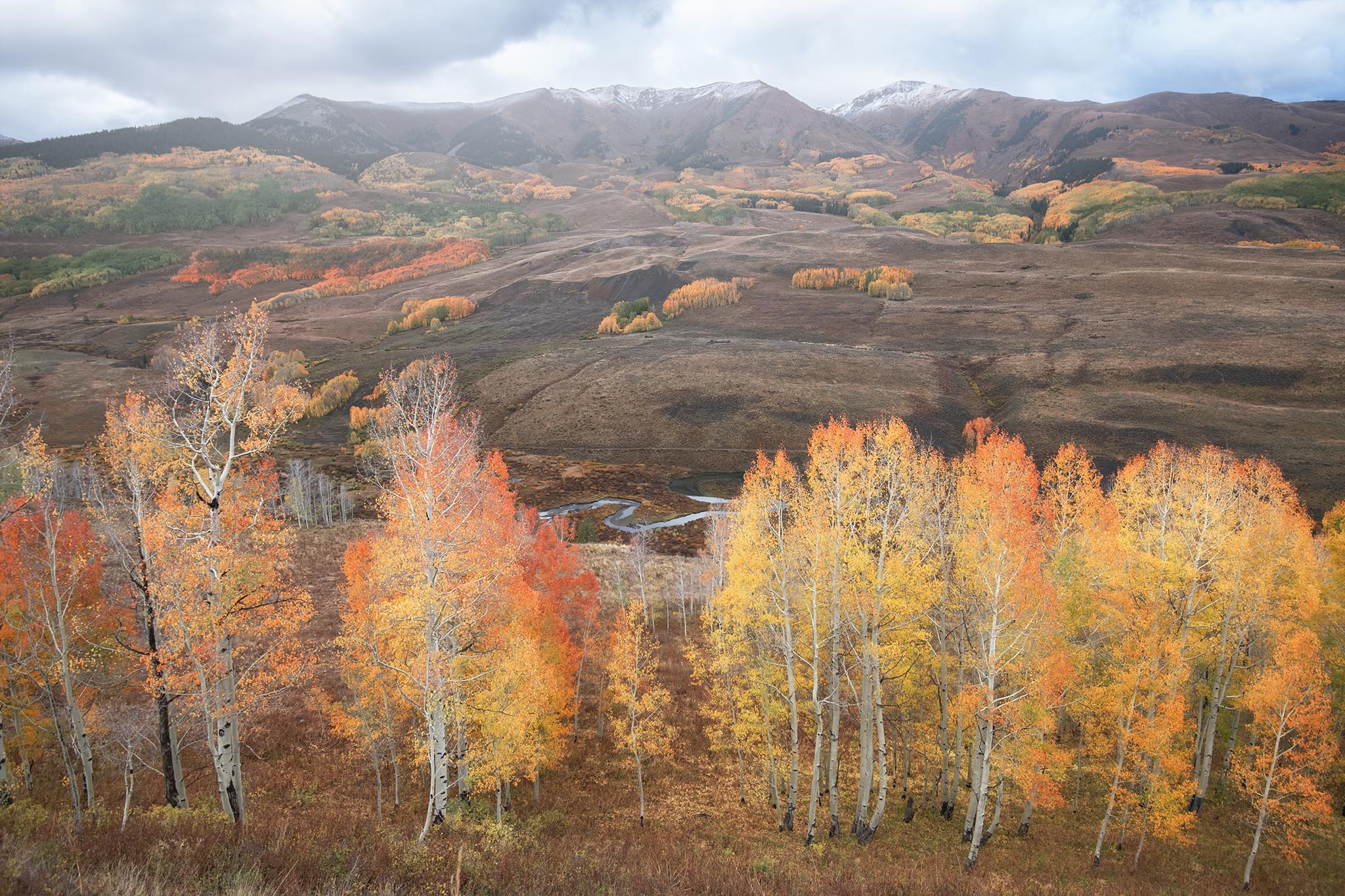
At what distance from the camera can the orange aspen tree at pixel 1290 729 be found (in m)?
25.9

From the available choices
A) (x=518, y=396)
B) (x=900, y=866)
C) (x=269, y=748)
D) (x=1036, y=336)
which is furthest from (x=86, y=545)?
(x=1036, y=336)

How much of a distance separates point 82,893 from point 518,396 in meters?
143

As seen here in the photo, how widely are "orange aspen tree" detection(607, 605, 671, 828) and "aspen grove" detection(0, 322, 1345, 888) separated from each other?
1.25 ft

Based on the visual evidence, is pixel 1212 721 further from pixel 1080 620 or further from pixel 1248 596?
pixel 1080 620

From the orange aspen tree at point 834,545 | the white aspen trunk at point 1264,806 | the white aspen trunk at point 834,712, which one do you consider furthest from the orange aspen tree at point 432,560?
the white aspen trunk at point 1264,806

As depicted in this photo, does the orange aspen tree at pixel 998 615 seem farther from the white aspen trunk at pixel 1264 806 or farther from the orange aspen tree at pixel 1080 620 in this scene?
the white aspen trunk at pixel 1264 806

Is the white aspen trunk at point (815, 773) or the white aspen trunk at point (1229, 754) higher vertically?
the white aspen trunk at point (815, 773)

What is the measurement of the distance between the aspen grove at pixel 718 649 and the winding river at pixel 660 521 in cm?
5135

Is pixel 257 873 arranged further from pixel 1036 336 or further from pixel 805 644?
pixel 1036 336

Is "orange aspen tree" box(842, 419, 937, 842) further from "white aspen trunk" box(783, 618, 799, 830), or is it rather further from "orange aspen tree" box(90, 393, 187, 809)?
"orange aspen tree" box(90, 393, 187, 809)

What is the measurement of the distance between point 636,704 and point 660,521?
63472mm

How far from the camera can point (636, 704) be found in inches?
1198

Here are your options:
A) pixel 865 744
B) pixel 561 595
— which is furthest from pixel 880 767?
pixel 561 595

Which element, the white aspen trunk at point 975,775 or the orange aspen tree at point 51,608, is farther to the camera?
the white aspen trunk at point 975,775
